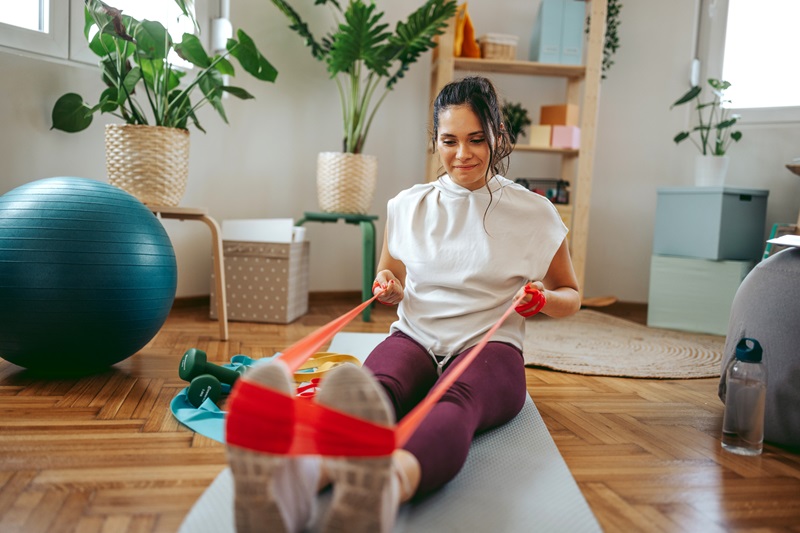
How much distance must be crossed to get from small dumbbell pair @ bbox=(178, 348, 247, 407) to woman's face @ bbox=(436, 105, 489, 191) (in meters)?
0.73

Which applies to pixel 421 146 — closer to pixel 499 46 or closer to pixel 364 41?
pixel 499 46

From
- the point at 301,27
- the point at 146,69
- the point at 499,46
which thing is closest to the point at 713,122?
the point at 499,46

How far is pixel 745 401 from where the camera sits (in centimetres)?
133

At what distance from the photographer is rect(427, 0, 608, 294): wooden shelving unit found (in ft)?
10.1

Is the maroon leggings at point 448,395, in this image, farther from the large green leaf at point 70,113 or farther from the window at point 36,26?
the window at point 36,26

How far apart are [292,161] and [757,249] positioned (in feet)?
7.38

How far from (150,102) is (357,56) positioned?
984mm

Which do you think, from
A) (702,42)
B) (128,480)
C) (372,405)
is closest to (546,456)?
(372,405)

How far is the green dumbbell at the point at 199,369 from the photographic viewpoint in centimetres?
157

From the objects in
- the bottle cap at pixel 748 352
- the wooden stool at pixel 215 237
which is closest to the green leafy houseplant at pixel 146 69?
the wooden stool at pixel 215 237

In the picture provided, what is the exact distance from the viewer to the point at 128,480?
43.1 inches

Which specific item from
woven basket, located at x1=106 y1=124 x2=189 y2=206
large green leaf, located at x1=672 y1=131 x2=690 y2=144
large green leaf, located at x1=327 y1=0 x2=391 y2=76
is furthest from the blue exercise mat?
large green leaf, located at x1=672 y1=131 x2=690 y2=144

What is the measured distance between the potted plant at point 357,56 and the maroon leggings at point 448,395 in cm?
157

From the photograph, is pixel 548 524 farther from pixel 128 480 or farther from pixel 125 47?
pixel 125 47
